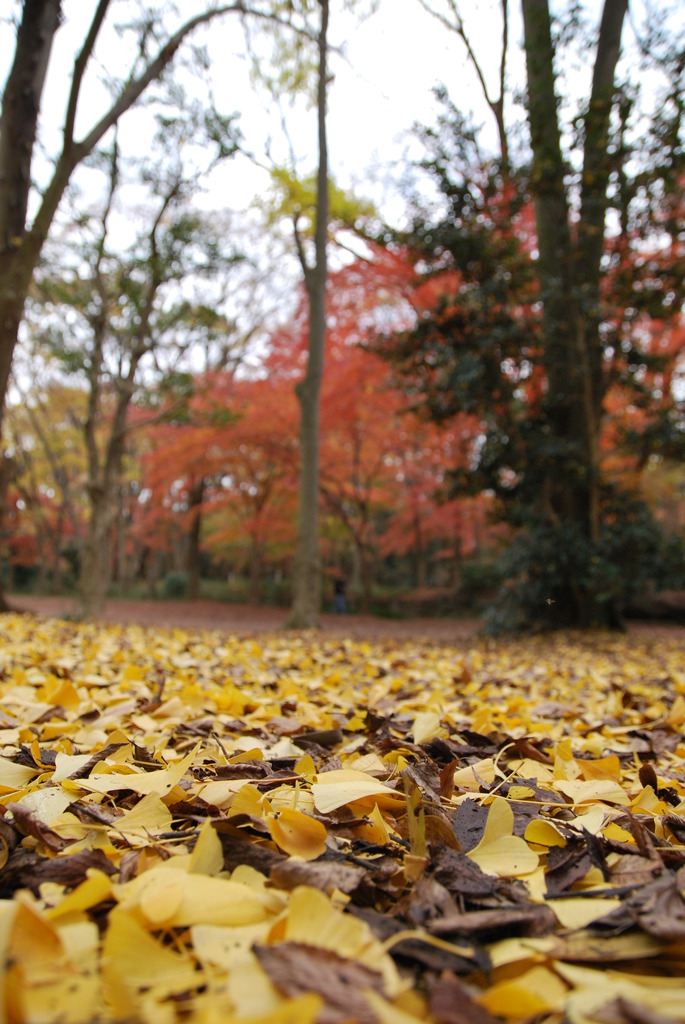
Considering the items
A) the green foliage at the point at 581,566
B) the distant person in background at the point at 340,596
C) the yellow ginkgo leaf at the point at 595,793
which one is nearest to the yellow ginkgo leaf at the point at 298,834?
the yellow ginkgo leaf at the point at 595,793

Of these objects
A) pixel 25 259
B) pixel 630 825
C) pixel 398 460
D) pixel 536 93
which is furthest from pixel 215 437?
pixel 630 825

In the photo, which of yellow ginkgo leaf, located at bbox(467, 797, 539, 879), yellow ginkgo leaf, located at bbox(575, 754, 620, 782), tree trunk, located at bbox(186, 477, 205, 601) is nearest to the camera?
yellow ginkgo leaf, located at bbox(467, 797, 539, 879)

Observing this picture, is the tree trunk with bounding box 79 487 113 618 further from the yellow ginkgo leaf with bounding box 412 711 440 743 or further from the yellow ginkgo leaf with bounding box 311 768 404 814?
the yellow ginkgo leaf with bounding box 311 768 404 814

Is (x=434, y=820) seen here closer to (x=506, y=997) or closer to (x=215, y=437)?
(x=506, y=997)

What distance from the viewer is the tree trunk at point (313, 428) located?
6.74 meters

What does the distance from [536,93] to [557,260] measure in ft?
4.80

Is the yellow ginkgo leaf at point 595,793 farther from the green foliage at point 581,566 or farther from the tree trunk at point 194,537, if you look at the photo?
the tree trunk at point 194,537

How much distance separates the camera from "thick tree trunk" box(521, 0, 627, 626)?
5.68 metres

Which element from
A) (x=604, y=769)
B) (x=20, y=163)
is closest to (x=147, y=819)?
(x=604, y=769)

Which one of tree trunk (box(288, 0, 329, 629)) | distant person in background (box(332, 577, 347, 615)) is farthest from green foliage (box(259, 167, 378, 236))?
distant person in background (box(332, 577, 347, 615))

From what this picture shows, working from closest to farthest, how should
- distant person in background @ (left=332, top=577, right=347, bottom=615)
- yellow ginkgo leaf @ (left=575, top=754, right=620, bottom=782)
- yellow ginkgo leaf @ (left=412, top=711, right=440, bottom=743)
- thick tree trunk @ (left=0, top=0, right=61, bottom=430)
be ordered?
1. yellow ginkgo leaf @ (left=575, top=754, right=620, bottom=782)
2. yellow ginkgo leaf @ (left=412, top=711, right=440, bottom=743)
3. thick tree trunk @ (left=0, top=0, right=61, bottom=430)
4. distant person in background @ (left=332, top=577, right=347, bottom=615)

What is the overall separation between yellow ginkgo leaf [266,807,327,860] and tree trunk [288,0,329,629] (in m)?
6.00

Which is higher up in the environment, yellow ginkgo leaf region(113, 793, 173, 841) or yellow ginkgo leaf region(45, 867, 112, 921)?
yellow ginkgo leaf region(45, 867, 112, 921)

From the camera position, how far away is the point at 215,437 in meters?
10.9
